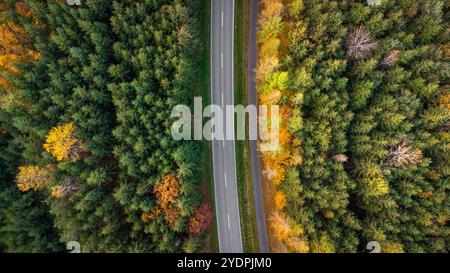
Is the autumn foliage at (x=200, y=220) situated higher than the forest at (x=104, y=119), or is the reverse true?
the forest at (x=104, y=119)

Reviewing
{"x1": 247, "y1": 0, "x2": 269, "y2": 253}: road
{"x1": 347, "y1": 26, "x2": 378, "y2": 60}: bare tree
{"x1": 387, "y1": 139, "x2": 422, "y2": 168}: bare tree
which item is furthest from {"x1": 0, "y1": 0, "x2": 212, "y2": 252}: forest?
{"x1": 387, "y1": 139, "x2": 422, "y2": 168}: bare tree

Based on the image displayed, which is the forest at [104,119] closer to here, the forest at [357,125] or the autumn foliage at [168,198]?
the autumn foliage at [168,198]

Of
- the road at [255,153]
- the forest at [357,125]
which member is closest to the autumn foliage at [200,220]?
the road at [255,153]

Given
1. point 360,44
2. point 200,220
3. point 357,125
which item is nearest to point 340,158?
point 357,125

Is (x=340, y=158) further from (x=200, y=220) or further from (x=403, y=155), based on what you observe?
(x=200, y=220)

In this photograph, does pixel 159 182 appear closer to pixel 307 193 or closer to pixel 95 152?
pixel 95 152

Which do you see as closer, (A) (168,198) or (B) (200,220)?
(A) (168,198)
